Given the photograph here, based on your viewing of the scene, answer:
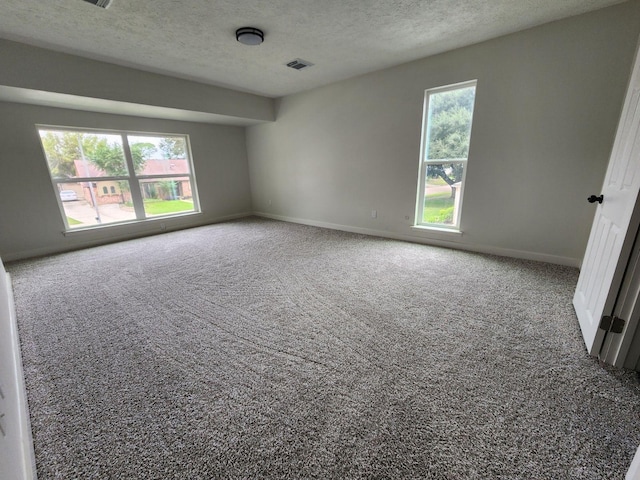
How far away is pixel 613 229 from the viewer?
157 centimetres

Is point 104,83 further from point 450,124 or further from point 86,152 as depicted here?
point 450,124

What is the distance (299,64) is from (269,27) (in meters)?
0.97

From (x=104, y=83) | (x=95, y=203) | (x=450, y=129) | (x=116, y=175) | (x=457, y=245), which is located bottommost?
(x=457, y=245)

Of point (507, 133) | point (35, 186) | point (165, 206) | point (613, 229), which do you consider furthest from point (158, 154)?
point (613, 229)

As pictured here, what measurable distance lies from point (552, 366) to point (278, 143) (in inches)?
211

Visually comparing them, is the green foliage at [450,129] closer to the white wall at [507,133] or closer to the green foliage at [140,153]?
the white wall at [507,133]

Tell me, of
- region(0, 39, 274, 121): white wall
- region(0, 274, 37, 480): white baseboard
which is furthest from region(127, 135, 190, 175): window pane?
region(0, 274, 37, 480): white baseboard

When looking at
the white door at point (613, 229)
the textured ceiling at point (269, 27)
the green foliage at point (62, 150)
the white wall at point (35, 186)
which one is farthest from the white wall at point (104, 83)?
the white door at point (613, 229)

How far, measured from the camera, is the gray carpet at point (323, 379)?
1063 mm

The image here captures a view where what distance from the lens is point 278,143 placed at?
547 centimetres

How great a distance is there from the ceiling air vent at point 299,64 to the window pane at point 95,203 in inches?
139

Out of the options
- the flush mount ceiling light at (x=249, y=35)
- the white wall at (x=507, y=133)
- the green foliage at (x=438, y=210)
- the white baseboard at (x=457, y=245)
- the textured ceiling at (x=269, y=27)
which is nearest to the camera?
the textured ceiling at (x=269, y=27)

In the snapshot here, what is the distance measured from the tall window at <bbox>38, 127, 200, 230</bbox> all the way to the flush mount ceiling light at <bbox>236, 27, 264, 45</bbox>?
3107 mm

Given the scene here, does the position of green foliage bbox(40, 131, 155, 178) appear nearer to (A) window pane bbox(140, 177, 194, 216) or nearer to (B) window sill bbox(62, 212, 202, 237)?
(A) window pane bbox(140, 177, 194, 216)
